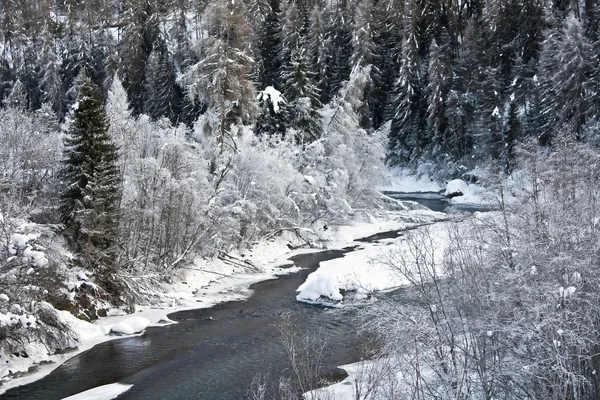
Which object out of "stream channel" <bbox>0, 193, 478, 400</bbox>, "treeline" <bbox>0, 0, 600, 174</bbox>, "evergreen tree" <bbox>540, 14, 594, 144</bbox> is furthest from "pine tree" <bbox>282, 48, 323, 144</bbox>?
"stream channel" <bbox>0, 193, 478, 400</bbox>

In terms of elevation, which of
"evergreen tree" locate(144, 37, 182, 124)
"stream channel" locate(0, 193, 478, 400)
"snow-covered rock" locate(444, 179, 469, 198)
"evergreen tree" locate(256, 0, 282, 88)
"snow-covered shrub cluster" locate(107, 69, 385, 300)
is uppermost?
"evergreen tree" locate(256, 0, 282, 88)

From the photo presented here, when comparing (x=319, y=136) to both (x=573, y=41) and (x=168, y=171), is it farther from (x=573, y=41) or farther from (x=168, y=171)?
(x=573, y=41)

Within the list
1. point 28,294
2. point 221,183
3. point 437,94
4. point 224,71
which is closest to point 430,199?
point 437,94

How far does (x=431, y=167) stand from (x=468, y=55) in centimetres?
1062

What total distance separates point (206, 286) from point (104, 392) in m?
9.92

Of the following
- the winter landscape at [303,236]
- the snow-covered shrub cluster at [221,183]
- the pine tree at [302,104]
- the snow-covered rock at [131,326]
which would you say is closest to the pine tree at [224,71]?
the winter landscape at [303,236]

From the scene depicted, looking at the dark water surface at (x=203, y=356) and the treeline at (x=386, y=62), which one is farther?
the treeline at (x=386, y=62)

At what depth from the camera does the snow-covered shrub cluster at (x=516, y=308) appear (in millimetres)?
9047

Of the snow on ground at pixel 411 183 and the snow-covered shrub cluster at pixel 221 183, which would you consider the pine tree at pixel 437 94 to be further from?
the snow-covered shrub cluster at pixel 221 183

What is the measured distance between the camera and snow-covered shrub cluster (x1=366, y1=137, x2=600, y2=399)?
9.05m

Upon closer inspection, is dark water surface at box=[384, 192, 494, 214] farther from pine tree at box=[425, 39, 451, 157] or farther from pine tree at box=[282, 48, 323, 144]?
pine tree at box=[282, 48, 323, 144]

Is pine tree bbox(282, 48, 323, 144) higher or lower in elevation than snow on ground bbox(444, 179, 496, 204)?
higher

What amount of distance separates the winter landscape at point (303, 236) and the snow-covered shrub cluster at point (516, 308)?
0.16ft

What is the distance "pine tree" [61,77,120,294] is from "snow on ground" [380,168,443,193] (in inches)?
1494
